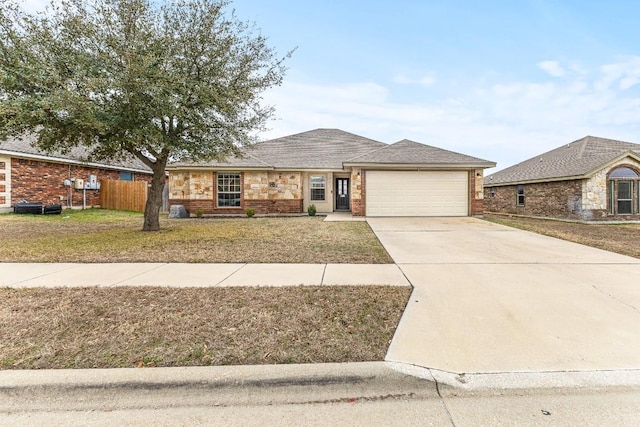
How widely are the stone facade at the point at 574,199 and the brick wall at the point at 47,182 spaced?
27.8 meters

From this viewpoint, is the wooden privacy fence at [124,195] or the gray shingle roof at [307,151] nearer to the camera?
the gray shingle roof at [307,151]

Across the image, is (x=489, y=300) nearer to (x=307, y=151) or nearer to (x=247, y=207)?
(x=247, y=207)

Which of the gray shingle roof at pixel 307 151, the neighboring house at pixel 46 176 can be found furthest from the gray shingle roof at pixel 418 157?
the neighboring house at pixel 46 176

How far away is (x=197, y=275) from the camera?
5160mm

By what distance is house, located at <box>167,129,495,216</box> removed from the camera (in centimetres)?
1577

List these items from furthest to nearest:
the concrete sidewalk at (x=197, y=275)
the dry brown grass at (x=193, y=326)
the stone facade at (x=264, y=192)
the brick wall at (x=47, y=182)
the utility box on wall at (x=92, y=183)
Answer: the utility box on wall at (x=92, y=183), the brick wall at (x=47, y=182), the stone facade at (x=264, y=192), the concrete sidewalk at (x=197, y=275), the dry brown grass at (x=193, y=326)

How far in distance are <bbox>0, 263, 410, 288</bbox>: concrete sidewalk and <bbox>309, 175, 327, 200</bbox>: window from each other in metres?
12.9

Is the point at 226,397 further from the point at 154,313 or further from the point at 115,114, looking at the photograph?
the point at 115,114

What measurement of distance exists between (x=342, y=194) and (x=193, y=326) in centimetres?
1666

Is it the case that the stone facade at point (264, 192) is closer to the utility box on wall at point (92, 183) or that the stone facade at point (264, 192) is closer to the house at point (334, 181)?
the house at point (334, 181)

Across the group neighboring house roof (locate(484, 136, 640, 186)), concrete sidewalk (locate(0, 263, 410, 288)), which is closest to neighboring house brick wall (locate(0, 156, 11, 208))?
concrete sidewalk (locate(0, 263, 410, 288))

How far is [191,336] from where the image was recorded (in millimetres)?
3023

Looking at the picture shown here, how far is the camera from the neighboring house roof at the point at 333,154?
15414 mm

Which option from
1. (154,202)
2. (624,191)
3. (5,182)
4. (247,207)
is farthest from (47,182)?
(624,191)
